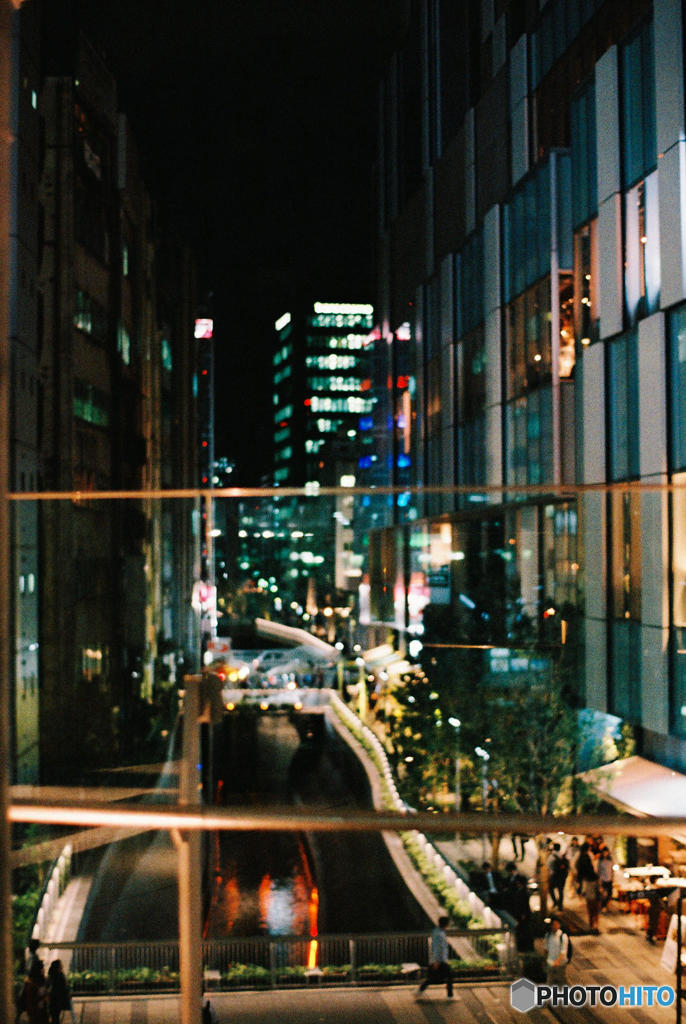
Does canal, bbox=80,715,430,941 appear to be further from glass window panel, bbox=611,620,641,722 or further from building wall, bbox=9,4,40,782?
building wall, bbox=9,4,40,782

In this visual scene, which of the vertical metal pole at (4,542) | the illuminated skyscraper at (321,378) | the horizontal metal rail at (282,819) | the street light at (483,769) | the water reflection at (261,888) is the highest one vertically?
the illuminated skyscraper at (321,378)

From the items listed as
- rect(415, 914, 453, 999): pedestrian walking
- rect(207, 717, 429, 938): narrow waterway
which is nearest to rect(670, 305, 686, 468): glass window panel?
rect(207, 717, 429, 938): narrow waterway

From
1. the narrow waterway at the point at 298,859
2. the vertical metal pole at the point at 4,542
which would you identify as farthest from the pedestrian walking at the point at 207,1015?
the vertical metal pole at the point at 4,542

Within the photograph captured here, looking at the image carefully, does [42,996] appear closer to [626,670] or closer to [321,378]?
[626,670]

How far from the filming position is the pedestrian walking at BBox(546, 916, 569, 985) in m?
8.17

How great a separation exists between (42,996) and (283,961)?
8.63 ft

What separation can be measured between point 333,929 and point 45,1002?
6.27 meters

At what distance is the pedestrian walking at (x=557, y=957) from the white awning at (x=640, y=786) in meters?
1.69

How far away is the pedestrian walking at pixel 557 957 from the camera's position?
817 centimetres

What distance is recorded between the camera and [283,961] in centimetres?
908

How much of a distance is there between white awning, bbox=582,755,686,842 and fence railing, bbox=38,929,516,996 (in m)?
2.09

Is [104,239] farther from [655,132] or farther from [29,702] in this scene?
[655,132]

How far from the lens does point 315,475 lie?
99.0 meters

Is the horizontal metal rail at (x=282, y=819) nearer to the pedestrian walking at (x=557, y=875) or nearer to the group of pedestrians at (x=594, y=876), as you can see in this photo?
the group of pedestrians at (x=594, y=876)
